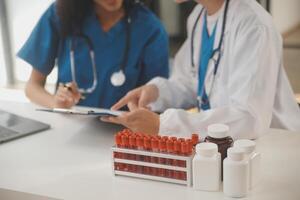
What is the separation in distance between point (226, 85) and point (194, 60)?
27 centimetres

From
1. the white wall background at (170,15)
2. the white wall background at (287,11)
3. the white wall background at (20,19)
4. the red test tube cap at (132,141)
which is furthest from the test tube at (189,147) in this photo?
the white wall background at (20,19)

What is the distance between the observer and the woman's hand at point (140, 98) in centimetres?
142

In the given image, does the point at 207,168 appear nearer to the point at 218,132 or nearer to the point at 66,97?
the point at 218,132

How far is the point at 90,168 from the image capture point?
1.09 meters

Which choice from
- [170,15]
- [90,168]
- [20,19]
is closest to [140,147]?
[90,168]

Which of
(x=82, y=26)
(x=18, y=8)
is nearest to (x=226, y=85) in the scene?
(x=82, y=26)

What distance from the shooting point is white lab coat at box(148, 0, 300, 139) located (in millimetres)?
1180

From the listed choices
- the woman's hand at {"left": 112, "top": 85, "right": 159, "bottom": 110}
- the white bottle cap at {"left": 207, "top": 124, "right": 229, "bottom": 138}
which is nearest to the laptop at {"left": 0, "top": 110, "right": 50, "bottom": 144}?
→ the woman's hand at {"left": 112, "top": 85, "right": 159, "bottom": 110}

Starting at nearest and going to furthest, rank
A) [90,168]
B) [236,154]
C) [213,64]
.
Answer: [236,154] < [90,168] < [213,64]

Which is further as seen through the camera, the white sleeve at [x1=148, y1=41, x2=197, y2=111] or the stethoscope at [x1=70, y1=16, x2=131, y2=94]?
the stethoscope at [x1=70, y1=16, x2=131, y2=94]

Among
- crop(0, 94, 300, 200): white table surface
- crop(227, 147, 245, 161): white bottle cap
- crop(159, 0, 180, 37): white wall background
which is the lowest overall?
crop(0, 94, 300, 200): white table surface

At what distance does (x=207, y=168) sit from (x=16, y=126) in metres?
0.67

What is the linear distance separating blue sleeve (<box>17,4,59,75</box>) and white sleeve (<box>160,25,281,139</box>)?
→ 824 millimetres

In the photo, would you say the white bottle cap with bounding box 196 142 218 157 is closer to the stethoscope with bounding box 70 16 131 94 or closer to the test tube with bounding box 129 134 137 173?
the test tube with bounding box 129 134 137 173
